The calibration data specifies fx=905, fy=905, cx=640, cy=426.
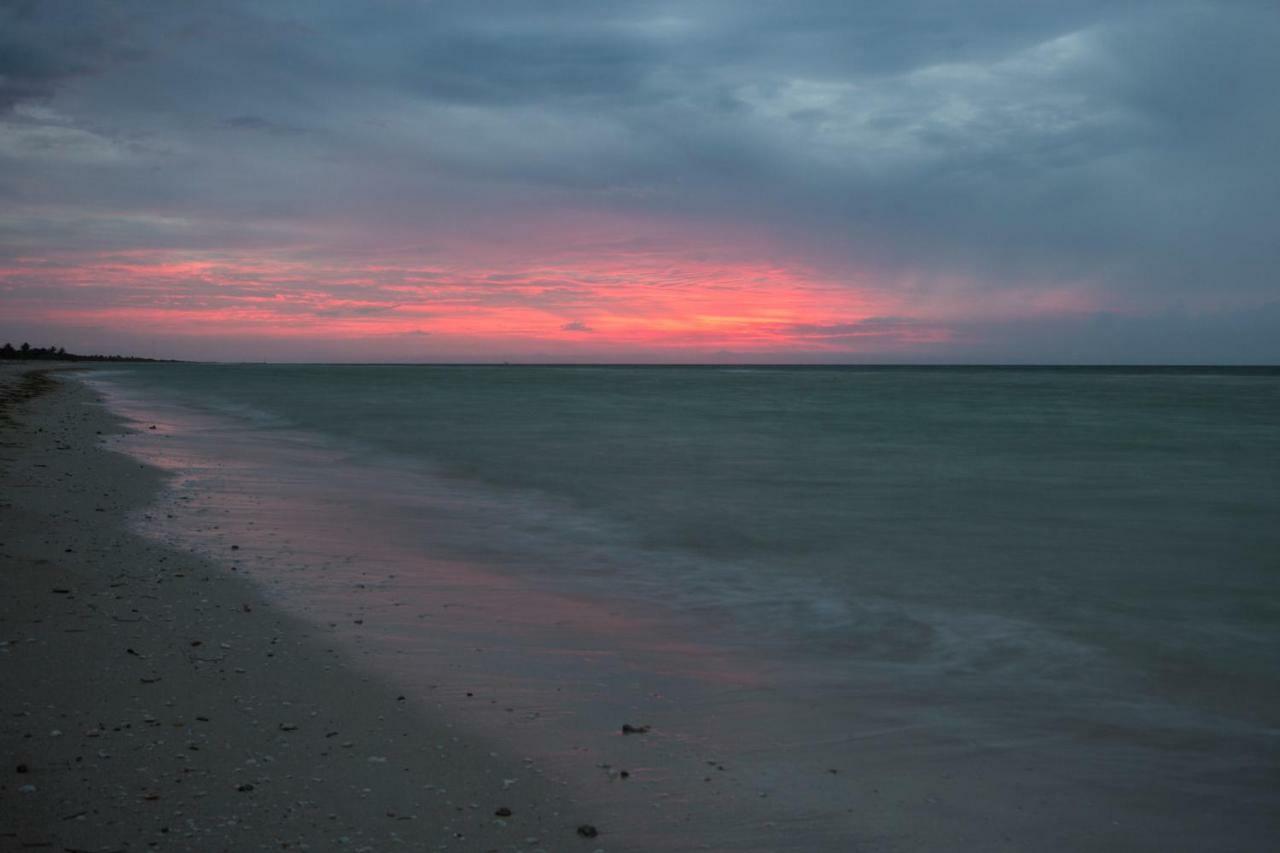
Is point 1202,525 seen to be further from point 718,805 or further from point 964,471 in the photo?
point 718,805

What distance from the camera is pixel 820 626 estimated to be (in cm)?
683

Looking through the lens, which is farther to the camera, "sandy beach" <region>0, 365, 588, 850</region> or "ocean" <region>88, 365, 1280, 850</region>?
"ocean" <region>88, 365, 1280, 850</region>

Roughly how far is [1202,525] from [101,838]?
44.4ft

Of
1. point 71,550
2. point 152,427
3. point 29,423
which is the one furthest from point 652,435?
point 71,550

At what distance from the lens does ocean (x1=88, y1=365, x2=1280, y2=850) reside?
Result: 12.9 feet

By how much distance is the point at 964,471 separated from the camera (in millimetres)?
18531

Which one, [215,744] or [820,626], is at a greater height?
[215,744]

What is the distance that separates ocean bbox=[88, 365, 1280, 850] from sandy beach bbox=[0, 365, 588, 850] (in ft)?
1.16

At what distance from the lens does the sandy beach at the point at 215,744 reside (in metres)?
3.23

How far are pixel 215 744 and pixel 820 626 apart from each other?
172 inches

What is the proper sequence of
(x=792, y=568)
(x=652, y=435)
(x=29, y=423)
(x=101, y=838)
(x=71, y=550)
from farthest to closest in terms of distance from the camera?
(x=652, y=435) < (x=29, y=423) < (x=792, y=568) < (x=71, y=550) < (x=101, y=838)

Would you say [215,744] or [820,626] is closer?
[215,744]

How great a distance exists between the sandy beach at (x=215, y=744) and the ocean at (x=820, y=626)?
1.16 ft

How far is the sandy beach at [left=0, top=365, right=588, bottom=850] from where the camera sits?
3.23m
